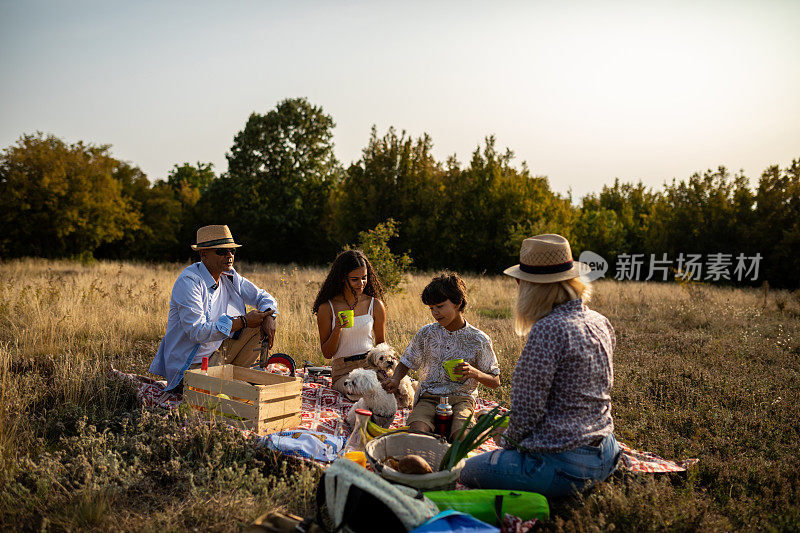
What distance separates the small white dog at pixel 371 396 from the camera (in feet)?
15.5

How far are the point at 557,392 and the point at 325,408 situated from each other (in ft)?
9.45

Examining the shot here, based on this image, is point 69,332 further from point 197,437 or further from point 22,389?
point 197,437

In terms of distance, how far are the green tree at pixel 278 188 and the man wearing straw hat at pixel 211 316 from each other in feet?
79.6

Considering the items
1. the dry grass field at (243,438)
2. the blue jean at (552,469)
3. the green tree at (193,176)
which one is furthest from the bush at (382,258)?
the green tree at (193,176)

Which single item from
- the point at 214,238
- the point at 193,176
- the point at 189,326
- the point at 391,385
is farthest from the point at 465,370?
the point at 193,176

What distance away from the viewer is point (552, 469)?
3346mm

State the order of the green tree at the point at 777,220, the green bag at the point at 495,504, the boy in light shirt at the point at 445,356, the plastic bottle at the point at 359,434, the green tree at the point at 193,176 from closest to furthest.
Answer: the green bag at the point at 495,504 < the plastic bottle at the point at 359,434 < the boy in light shirt at the point at 445,356 < the green tree at the point at 777,220 < the green tree at the point at 193,176

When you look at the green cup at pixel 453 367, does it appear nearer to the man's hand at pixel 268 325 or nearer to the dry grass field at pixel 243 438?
the dry grass field at pixel 243 438

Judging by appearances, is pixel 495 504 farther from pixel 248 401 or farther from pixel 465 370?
pixel 248 401

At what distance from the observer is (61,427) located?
4598 mm

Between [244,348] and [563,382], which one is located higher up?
[563,382]

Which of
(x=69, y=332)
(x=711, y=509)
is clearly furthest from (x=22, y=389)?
(x=711, y=509)

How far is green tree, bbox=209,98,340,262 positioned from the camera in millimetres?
30844

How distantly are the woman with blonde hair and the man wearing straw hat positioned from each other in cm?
310
